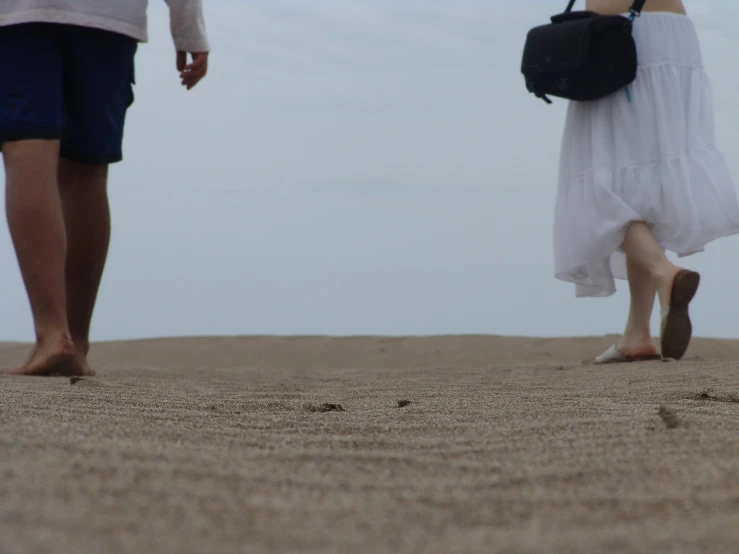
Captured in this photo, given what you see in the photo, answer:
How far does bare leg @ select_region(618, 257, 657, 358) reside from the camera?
3.71 meters

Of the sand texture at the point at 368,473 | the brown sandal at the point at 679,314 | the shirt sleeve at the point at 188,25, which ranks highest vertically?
the shirt sleeve at the point at 188,25

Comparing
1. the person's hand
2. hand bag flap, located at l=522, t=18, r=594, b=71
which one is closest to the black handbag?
hand bag flap, located at l=522, t=18, r=594, b=71

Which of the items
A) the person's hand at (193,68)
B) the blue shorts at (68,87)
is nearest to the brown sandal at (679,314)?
the person's hand at (193,68)

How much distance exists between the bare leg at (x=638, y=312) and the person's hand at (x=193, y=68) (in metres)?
1.80

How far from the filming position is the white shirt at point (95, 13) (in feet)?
8.79

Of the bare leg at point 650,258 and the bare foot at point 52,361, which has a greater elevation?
the bare leg at point 650,258

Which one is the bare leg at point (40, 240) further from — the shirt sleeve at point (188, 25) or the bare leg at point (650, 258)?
the bare leg at point (650, 258)

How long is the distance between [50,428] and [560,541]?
80cm

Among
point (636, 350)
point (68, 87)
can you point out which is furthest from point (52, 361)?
point (636, 350)

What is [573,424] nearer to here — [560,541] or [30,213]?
[560,541]

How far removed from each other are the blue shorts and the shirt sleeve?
0.61ft

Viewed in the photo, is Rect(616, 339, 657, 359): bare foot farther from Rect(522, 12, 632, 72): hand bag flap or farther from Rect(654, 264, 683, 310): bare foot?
Rect(522, 12, 632, 72): hand bag flap

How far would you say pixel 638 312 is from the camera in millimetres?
3744

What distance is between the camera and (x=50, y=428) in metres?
1.31
